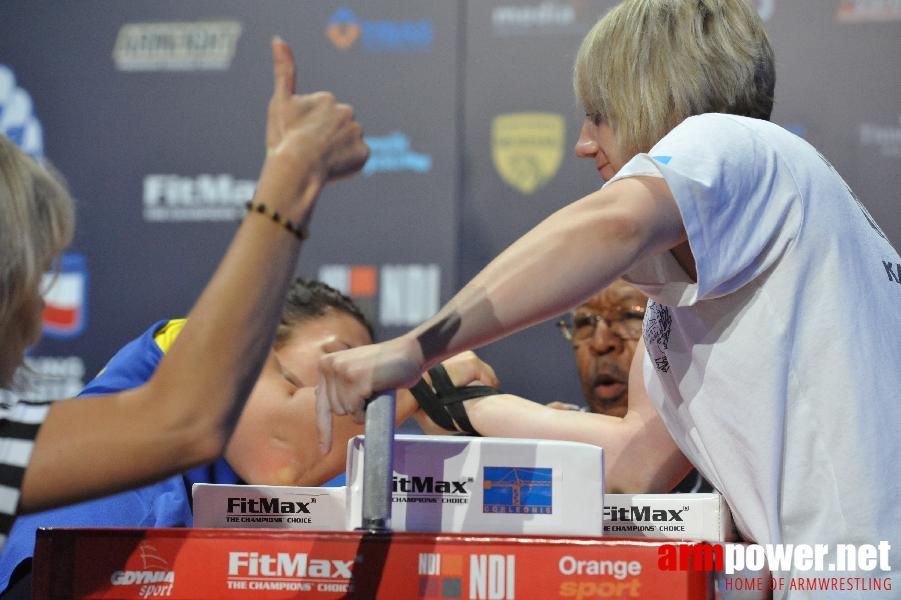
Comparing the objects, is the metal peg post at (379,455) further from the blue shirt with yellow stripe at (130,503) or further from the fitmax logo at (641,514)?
the blue shirt with yellow stripe at (130,503)

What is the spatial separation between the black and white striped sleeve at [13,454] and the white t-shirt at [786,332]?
2.15ft

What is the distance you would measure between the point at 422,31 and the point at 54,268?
3.08 m

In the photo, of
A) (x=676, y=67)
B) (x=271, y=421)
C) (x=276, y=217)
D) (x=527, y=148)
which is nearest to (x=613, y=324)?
(x=527, y=148)

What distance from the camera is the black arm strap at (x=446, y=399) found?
1759mm

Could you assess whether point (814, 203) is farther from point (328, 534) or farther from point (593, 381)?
point (593, 381)

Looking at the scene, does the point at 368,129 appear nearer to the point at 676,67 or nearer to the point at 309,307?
the point at 309,307

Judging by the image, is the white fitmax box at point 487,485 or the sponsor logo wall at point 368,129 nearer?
the white fitmax box at point 487,485

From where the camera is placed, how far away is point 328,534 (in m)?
1.11

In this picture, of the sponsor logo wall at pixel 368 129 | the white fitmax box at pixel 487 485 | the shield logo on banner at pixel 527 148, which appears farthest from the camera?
the shield logo on banner at pixel 527 148

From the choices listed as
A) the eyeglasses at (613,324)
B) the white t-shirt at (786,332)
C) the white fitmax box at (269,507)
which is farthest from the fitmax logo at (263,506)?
the eyeglasses at (613,324)

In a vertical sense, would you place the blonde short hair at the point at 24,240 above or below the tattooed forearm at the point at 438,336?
above

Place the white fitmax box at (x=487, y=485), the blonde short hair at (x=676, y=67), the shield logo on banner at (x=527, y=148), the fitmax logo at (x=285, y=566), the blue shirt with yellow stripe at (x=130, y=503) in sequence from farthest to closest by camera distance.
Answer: the shield logo on banner at (x=527, y=148) < the blue shirt with yellow stripe at (x=130, y=503) < the blonde short hair at (x=676, y=67) < the white fitmax box at (x=487, y=485) < the fitmax logo at (x=285, y=566)

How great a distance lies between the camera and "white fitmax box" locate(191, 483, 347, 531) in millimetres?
1430

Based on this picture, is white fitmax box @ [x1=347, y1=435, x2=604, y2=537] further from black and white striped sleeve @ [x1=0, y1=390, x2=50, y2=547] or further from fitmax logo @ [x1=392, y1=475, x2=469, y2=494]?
black and white striped sleeve @ [x1=0, y1=390, x2=50, y2=547]
